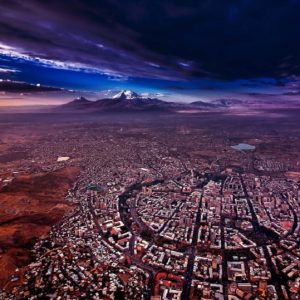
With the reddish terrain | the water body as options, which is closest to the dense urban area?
the reddish terrain

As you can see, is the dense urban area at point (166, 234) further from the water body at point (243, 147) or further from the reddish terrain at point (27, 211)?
the water body at point (243, 147)

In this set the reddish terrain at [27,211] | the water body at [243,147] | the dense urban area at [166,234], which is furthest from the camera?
the water body at [243,147]

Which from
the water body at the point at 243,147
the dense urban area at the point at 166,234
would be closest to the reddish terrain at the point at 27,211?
the dense urban area at the point at 166,234

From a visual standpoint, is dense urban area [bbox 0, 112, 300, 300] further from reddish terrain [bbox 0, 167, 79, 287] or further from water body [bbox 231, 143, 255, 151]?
water body [bbox 231, 143, 255, 151]

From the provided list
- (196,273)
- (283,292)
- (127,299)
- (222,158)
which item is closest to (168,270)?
(196,273)

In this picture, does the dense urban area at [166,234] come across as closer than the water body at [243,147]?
Yes

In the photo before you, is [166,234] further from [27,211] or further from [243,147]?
[243,147]

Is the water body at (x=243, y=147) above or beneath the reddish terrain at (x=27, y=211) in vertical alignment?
above

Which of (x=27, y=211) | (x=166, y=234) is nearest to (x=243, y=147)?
(x=166, y=234)

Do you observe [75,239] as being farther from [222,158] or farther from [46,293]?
[222,158]
